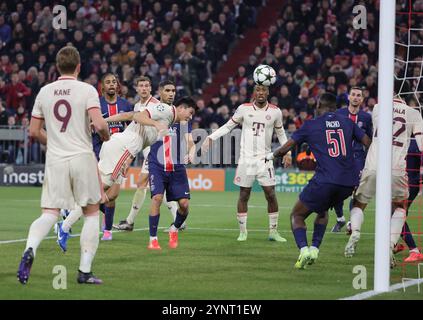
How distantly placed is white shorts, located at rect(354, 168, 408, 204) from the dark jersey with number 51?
3.93ft

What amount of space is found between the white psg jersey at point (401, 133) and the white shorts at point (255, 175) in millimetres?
2797

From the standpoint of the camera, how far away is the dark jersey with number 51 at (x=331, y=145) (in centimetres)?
1028

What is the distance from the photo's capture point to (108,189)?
1334 centimetres

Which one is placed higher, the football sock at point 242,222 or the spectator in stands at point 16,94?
the spectator in stands at point 16,94

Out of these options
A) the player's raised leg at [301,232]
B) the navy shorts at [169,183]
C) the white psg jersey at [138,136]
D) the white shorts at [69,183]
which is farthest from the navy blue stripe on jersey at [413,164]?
the white shorts at [69,183]

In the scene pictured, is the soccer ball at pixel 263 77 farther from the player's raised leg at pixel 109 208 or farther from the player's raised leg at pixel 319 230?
the player's raised leg at pixel 319 230

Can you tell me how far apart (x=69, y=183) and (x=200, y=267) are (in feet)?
7.56

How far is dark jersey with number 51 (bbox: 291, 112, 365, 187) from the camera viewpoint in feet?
33.7

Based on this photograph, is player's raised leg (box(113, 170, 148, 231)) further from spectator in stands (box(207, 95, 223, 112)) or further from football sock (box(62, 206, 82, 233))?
spectator in stands (box(207, 95, 223, 112))
